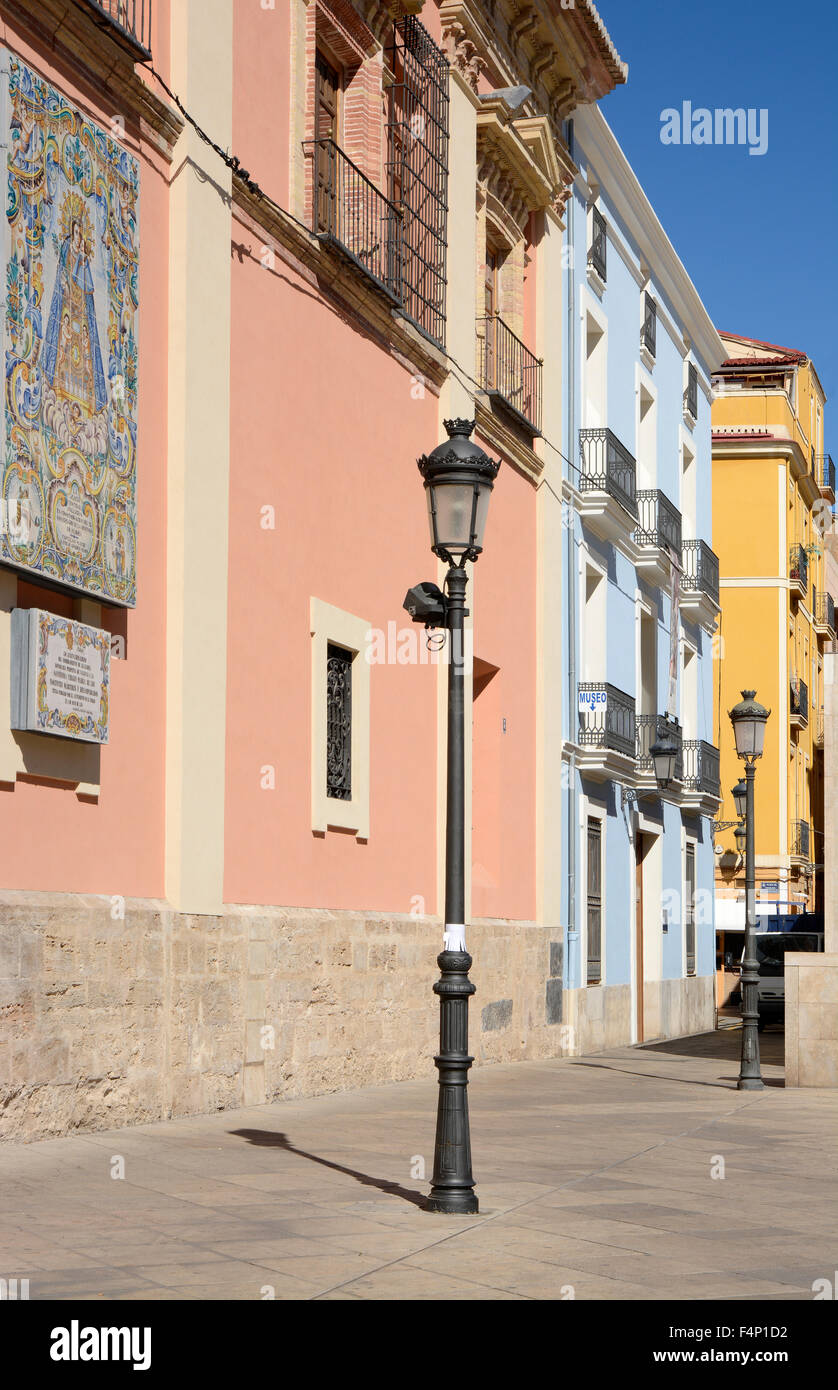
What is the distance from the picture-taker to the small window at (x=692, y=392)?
108 ft

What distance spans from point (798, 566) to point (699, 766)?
15.7 m

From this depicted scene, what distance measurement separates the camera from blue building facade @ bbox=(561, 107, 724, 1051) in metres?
23.6

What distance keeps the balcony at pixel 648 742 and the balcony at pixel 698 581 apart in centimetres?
365

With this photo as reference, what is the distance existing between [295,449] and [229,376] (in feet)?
4.87

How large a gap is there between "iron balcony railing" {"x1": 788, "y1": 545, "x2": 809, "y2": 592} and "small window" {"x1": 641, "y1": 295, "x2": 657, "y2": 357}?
→ 54.1 ft

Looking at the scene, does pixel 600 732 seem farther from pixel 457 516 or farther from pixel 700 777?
pixel 457 516

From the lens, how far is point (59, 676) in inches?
408

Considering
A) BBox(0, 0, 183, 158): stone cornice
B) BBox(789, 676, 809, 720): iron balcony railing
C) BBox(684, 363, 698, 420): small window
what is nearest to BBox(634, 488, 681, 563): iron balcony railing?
BBox(684, 363, 698, 420): small window

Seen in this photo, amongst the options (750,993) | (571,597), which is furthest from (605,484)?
(750,993)

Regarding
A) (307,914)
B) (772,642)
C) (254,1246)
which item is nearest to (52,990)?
(254,1246)

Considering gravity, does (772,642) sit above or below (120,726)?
above

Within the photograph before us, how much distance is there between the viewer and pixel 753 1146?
464 inches
